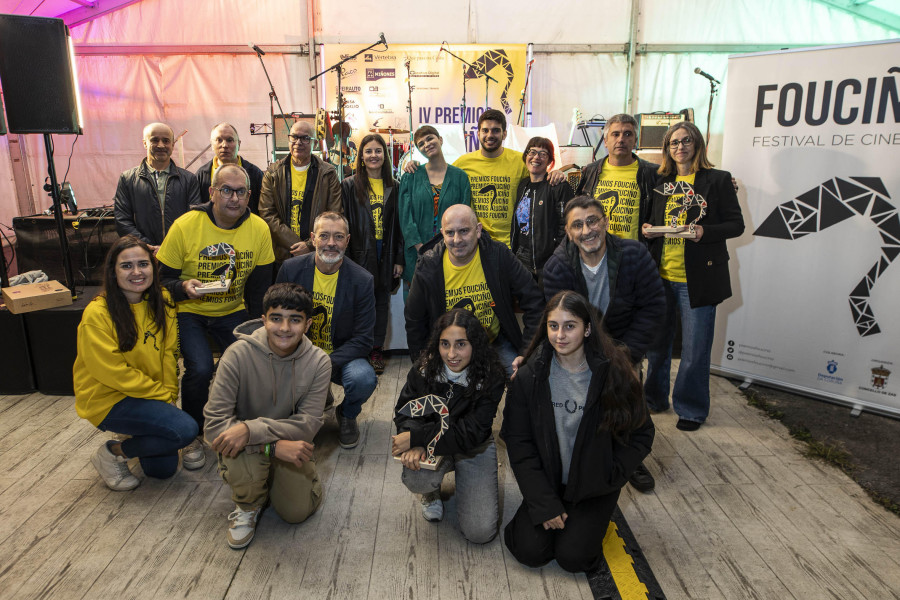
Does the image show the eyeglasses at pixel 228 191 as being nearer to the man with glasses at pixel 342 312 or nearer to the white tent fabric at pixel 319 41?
the man with glasses at pixel 342 312

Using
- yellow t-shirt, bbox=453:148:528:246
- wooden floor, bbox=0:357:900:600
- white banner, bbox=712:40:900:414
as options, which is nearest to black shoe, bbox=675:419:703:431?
wooden floor, bbox=0:357:900:600

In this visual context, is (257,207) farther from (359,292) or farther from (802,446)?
(802,446)

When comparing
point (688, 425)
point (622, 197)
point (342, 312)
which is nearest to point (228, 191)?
point (342, 312)

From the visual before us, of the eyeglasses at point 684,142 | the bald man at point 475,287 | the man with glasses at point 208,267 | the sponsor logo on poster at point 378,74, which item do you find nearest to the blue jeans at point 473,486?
the bald man at point 475,287

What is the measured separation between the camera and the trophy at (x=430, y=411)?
7.11 feet

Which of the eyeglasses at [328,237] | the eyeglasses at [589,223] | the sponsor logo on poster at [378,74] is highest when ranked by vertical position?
the sponsor logo on poster at [378,74]

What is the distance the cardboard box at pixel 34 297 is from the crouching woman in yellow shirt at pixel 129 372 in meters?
1.27

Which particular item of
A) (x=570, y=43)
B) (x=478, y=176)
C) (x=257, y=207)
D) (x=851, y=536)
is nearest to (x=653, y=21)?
(x=570, y=43)

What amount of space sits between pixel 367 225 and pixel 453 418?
72.3 inches

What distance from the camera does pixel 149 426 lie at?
2510mm

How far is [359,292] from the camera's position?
9.91 feet

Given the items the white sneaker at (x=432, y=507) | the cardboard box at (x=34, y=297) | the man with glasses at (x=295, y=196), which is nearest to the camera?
the white sneaker at (x=432, y=507)

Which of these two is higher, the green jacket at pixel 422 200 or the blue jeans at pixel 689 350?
the green jacket at pixel 422 200

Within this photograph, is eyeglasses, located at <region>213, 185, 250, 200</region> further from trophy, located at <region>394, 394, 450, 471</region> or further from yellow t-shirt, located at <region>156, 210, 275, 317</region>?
trophy, located at <region>394, 394, 450, 471</region>
